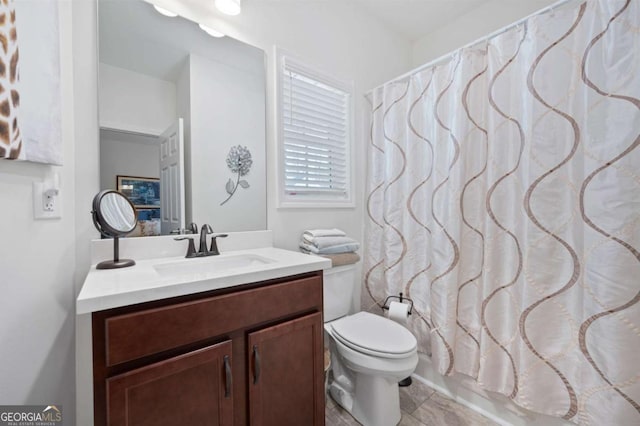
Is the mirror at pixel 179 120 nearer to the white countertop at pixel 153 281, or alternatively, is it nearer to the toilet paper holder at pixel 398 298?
the white countertop at pixel 153 281

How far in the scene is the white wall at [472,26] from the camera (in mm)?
1728

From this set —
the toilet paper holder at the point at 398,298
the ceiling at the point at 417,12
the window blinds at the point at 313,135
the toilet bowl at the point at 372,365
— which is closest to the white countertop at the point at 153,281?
the toilet bowl at the point at 372,365

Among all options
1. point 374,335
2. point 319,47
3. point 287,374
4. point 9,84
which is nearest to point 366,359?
point 374,335

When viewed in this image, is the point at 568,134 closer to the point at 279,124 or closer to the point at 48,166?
the point at 279,124

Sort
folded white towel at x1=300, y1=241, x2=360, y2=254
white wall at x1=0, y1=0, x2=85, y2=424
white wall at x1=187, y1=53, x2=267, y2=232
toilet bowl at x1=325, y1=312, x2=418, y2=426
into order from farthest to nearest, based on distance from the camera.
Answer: folded white towel at x1=300, y1=241, x2=360, y2=254, white wall at x1=187, y1=53, x2=267, y2=232, toilet bowl at x1=325, y1=312, x2=418, y2=426, white wall at x1=0, y1=0, x2=85, y2=424

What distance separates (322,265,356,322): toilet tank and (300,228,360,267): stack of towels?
7 centimetres

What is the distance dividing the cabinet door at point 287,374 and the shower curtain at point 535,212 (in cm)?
87

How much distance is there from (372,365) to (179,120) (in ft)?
5.01

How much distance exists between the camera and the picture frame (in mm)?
1183

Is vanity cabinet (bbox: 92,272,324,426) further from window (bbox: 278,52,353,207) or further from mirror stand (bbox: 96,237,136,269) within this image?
window (bbox: 278,52,353,207)

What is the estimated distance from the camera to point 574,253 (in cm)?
114

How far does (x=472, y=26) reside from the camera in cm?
197

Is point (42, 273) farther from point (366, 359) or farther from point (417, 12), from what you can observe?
point (417, 12)

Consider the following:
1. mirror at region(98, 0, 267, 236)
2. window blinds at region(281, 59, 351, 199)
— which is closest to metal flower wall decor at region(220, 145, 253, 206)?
mirror at region(98, 0, 267, 236)
